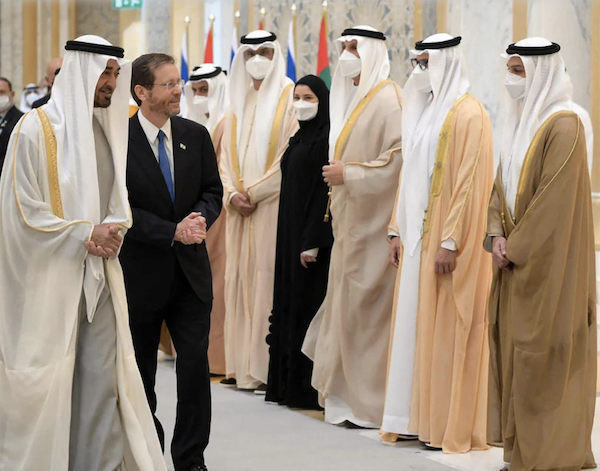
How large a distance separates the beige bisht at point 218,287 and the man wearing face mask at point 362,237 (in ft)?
5.28

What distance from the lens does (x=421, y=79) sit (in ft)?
16.9

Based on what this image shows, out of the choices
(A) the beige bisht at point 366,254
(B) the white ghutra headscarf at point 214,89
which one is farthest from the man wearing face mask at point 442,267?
(B) the white ghutra headscarf at point 214,89

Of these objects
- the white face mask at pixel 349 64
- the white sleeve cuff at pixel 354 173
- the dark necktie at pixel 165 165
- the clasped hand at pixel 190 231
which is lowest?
the clasped hand at pixel 190 231

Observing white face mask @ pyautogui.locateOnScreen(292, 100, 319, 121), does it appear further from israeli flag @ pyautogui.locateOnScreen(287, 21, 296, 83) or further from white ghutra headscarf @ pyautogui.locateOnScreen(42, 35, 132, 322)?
israeli flag @ pyautogui.locateOnScreen(287, 21, 296, 83)

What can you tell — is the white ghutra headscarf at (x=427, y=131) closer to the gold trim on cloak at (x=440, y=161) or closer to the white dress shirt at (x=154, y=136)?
the gold trim on cloak at (x=440, y=161)

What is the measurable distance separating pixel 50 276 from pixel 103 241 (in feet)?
0.73

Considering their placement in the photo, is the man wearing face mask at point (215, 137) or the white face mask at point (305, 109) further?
the man wearing face mask at point (215, 137)

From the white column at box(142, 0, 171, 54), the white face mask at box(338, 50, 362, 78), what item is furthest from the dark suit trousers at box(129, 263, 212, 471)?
the white column at box(142, 0, 171, 54)

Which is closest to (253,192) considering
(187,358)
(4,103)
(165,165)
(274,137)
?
(274,137)

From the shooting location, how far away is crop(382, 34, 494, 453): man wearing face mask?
4.92m

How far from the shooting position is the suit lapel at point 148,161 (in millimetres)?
4285

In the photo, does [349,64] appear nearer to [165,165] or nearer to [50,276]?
[165,165]

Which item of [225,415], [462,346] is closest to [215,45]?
[225,415]

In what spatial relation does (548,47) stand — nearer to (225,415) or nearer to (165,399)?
(225,415)
